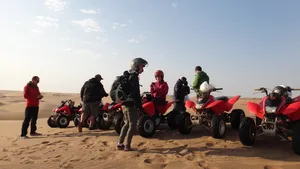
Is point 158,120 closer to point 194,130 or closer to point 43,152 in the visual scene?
point 194,130

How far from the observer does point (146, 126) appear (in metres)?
7.18

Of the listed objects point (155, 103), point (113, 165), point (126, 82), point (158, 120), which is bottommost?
point (113, 165)

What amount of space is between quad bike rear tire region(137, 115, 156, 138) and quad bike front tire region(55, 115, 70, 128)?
4.75m

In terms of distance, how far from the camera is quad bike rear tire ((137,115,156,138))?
7.01 meters

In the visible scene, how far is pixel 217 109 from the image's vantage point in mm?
7164

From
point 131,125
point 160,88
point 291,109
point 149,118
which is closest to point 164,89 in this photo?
point 160,88

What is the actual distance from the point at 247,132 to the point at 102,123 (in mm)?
5092

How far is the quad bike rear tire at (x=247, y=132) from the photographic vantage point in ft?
19.3

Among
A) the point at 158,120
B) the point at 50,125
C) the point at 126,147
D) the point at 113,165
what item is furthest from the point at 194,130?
the point at 50,125

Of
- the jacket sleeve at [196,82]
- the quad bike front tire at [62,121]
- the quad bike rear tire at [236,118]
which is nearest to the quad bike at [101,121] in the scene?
the quad bike front tire at [62,121]

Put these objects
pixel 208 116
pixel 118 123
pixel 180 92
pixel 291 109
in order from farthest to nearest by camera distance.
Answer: pixel 180 92, pixel 118 123, pixel 208 116, pixel 291 109

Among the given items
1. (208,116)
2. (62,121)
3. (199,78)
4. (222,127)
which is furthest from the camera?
(62,121)

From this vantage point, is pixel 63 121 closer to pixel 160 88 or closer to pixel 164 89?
pixel 160 88

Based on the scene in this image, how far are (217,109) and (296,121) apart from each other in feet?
6.43
